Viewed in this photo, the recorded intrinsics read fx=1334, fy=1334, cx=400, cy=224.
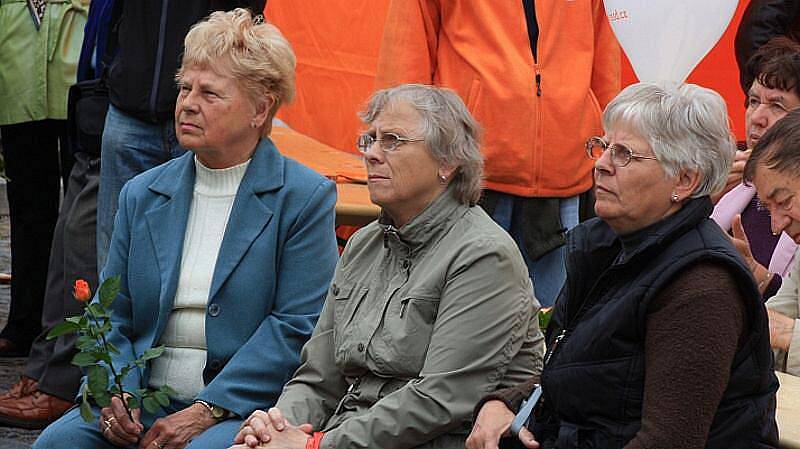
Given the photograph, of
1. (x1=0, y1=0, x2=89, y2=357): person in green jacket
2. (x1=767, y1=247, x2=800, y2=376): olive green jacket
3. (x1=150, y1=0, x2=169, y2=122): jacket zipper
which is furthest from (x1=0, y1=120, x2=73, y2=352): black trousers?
(x1=767, y1=247, x2=800, y2=376): olive green jacket

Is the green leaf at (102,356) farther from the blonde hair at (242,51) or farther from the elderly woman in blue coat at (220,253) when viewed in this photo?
the blonde hair at (242,51)

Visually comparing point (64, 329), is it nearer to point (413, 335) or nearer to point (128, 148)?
point (413, 335)

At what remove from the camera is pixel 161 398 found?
12.0 ft

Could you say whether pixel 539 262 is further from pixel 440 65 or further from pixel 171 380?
pixel 171 380

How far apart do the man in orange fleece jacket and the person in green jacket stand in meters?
1.88

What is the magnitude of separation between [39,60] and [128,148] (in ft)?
4.24

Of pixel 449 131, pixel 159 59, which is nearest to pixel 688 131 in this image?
pixel 449 131

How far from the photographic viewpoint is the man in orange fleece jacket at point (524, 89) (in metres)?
4.47

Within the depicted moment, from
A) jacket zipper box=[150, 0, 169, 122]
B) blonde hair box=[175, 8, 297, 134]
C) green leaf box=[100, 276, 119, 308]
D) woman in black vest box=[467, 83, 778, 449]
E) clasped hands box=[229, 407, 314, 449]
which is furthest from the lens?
jacket zipper box=[150, 0, 169, 122]

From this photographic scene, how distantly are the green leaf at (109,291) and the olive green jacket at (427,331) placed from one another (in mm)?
540

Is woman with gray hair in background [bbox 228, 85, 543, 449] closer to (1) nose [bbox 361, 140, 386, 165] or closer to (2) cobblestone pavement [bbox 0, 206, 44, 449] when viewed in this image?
(1) nose [bbox 361, 140, 386, 165]

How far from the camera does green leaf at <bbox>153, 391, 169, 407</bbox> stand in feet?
11.9

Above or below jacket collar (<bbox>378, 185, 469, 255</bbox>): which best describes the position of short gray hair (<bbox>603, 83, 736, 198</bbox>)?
above

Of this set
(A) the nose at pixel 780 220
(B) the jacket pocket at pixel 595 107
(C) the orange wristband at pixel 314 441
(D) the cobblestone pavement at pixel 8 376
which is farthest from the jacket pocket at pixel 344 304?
(D) the cobblestone pavement at pixel 8 376
